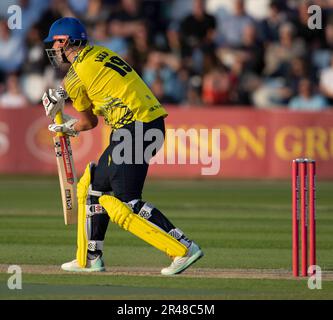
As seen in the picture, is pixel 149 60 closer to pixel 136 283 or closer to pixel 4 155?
pixel 4 155

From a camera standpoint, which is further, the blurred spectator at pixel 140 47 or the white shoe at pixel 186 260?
the blurred spectator at pixel 140 47

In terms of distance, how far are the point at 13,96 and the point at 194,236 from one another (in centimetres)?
1048

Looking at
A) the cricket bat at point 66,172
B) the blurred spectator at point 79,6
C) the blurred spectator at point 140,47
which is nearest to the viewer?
the cricket bat at point 66,172

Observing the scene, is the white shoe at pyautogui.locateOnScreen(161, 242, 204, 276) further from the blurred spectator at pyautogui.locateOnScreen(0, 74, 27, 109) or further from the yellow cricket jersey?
the blurred spectator at pyautogui.locateOnScreen(0, 74, 27, 109)

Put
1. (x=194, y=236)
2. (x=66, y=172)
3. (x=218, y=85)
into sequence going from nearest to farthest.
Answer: (x=66, y=172), (x=194, y=236), (x=218, y=85)

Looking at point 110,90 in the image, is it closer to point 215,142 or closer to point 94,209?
point 94,209

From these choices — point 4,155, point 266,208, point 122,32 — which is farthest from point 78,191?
point 122,32

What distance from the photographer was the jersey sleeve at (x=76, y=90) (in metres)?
10.3

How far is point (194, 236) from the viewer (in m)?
13.3

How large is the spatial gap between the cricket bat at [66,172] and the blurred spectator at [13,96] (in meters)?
12.1

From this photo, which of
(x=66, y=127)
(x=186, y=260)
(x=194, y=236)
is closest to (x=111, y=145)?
(x=66, y=127)

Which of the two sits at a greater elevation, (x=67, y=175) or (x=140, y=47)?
(x=140, y=47)

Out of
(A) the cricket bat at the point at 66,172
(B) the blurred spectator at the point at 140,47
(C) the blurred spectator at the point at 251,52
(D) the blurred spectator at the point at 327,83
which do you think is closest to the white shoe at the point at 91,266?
(A) the cricket bat at the point at 66,172

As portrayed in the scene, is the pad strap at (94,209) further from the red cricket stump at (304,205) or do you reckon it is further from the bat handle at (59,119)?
the red cricket stump at (304,205)
